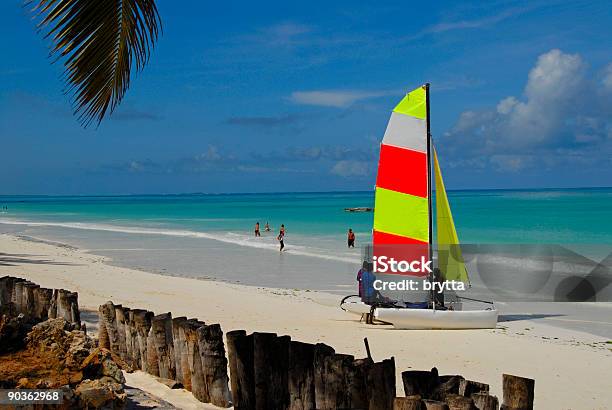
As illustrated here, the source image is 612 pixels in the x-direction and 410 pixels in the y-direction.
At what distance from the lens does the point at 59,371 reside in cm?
482

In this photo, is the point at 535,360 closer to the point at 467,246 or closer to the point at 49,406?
the point at 49,406

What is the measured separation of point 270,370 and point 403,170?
847 cm

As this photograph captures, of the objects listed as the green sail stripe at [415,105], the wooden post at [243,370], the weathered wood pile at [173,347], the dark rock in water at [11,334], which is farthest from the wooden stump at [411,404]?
the green sail stripe at [415,105]

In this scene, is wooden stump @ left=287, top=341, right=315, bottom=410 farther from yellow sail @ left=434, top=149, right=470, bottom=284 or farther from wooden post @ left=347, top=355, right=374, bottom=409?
yellow sail @ left=434, top=149, right=470, bottom=284

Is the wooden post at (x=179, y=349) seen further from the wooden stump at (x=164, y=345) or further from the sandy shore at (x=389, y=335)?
the sandy shore at (x=389, y=335)

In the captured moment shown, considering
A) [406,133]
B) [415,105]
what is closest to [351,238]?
[406,133]

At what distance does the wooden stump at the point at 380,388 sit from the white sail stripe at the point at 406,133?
8.85 meters

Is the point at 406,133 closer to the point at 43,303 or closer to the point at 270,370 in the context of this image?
the point at 43,303

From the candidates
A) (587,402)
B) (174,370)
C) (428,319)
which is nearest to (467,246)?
(428,319)

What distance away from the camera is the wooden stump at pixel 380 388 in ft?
14.2

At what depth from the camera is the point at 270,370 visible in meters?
5.03

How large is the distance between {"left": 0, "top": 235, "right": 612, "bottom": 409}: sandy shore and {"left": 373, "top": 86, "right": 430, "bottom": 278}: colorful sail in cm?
198

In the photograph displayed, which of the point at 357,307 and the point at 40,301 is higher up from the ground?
the point at 40,301

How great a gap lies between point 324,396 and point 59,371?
202 centimetres
